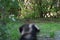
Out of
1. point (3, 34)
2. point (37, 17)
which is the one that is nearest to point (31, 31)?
point (3, 34)

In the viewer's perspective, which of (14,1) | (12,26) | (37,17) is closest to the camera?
(14,1)

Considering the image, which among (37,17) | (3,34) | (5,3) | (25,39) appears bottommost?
(37,17)

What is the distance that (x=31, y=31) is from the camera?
5996 millimetres

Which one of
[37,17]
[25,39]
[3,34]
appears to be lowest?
[37,17]

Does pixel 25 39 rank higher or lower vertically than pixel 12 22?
lower

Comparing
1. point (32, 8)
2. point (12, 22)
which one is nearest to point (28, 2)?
point (32, 8)

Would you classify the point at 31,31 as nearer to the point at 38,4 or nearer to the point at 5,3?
the point at 5,3

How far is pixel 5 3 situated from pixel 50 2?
11.8 metres

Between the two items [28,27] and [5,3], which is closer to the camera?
[5,3]

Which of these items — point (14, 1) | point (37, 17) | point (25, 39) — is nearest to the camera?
point (14, 1)

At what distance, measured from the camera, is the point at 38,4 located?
16.2 meters

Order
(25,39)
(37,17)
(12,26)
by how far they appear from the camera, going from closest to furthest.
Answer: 1. (12,26)
2. (25,39)
3. (37,17)

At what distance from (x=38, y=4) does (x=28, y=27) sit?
10288 mm

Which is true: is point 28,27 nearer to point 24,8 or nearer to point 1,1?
point 1,1
